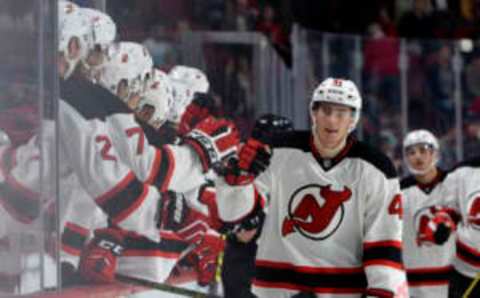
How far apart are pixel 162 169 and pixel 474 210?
1.83 m

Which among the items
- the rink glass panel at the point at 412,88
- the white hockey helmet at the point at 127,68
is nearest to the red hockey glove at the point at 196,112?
the white hockey helmet at the point at 127,68

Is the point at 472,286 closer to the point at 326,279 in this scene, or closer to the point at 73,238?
the point at 326,279

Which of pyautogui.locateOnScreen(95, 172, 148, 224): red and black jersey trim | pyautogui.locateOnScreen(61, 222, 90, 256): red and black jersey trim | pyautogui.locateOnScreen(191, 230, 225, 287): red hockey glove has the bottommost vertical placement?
pyautogui.locateOnScreen(191, 230, 225, 287): red hockey glove

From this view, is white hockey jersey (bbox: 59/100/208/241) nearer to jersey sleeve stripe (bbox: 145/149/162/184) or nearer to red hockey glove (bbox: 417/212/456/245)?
jersey sleeve stripe (bbox: 145/149/162/184)

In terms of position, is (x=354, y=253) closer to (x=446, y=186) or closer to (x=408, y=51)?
(x=446, y=186)

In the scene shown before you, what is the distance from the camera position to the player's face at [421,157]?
6.53 m

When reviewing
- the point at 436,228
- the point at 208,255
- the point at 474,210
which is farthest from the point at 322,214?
the point at 436,228

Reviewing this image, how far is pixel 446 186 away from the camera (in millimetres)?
6047

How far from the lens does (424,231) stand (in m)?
6.50

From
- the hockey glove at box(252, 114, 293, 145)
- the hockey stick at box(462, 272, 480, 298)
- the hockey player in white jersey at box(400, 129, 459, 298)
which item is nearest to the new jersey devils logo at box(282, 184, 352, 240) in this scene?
the hockey glove at box(252, 114, 293, 145)

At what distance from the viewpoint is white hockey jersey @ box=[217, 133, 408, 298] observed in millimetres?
3891

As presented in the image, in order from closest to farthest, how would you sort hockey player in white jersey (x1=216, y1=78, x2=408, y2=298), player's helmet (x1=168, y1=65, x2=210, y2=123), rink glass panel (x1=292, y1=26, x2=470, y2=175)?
hockey player in white jersey (x1=216, y1=78, x2=408, y2=298), player's helmet (x1=168, y1=65, x2=210, y2=123), rink glass panel (x1=292, y1=26, x2=470, y2=175)

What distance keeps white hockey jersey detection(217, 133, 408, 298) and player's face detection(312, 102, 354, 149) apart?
60 mm

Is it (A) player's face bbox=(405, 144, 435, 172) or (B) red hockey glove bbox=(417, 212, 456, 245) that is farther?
(A) player's face bbox=(405, 144, 435, 172)
